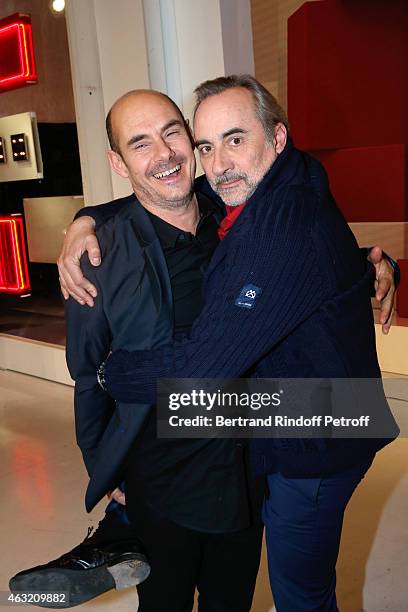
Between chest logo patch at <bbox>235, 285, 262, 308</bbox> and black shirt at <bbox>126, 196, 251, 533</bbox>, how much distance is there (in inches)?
9.5

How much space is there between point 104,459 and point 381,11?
358cm

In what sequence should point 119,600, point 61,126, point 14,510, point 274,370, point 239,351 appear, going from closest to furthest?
point 239,351 → point 274,370 → point 119,600 → point 14,510 → point 61,126

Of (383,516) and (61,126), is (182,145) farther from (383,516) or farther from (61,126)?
(61,126)

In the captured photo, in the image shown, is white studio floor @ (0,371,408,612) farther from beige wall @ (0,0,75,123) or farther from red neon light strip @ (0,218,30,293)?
beige wall @ (0,0,75,123)

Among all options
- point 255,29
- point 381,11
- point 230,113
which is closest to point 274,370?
point 230,113

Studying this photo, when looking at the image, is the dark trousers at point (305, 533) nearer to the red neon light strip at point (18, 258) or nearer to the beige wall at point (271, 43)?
the beige wall at point (271, 43)

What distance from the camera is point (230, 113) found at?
135 centimetres

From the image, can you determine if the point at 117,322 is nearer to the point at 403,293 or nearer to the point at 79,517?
the point at 79,517

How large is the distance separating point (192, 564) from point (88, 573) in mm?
229

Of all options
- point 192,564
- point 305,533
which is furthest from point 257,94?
point 192,564

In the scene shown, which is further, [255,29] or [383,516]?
[255,29]

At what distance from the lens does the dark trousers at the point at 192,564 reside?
4.71ft

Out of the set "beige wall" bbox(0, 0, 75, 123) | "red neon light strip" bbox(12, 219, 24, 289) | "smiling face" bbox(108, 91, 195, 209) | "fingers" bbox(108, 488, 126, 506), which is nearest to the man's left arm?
"smiling face" bbox(108, 91, 195, 209)

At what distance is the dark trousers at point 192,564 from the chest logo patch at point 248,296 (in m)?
0.54
